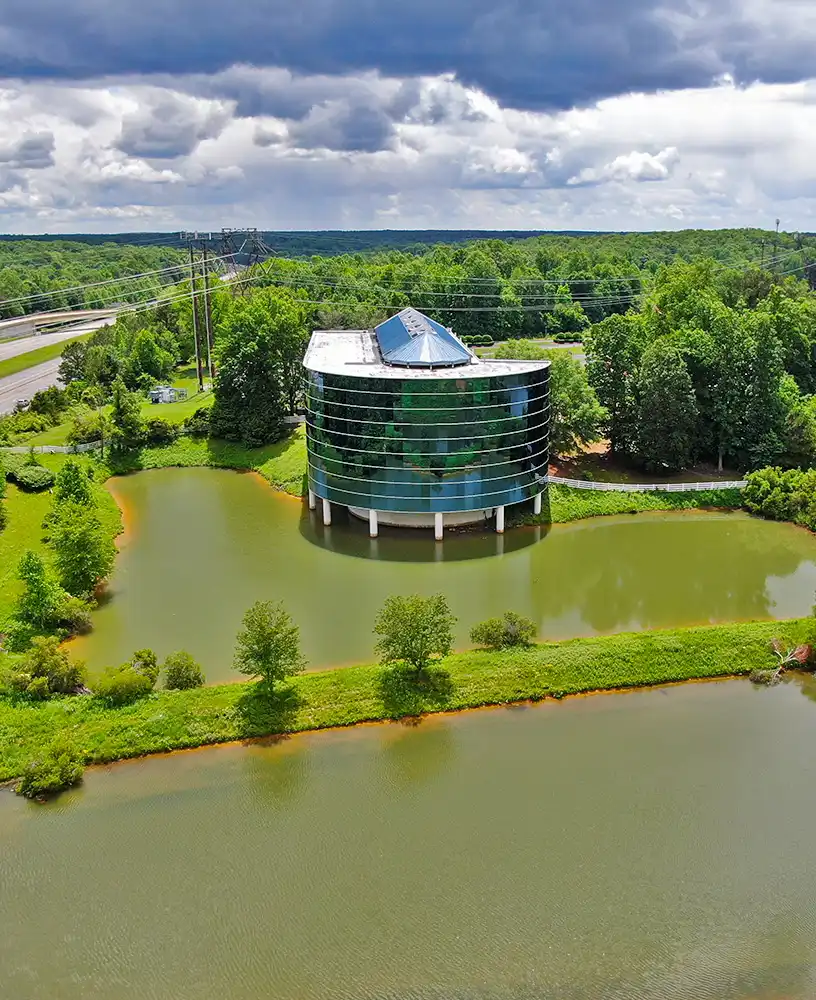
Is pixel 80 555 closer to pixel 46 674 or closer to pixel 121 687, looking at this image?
pixel 46 674

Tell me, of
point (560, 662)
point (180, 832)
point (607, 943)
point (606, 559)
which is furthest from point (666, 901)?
point (606, 559)

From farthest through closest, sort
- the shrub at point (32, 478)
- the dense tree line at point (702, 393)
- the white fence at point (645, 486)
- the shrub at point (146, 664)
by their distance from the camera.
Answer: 1. the dense tree line at point (702, 393)
2. the white fence at point (645, 486)
3. the shrub at point (32, 478)
4. the shrub at point (146, 664)

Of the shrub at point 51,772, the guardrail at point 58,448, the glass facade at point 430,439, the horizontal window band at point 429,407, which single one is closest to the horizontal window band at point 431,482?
the glass facade at point 430,439

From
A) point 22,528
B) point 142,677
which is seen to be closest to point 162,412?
point 22,528

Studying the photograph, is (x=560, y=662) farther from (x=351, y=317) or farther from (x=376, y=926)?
(x=351, y=317)

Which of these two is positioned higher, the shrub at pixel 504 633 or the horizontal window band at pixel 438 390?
the horizontal window band at pixel 438 390

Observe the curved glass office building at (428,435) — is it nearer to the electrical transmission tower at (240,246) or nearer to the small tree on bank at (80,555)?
the small tree on bank at (80,555)

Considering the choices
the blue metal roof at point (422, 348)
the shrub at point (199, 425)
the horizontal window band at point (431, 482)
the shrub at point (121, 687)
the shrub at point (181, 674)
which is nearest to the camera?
the shrub at point (121, 687)

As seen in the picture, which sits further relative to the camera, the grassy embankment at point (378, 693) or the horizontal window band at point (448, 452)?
the horizontal window band at point (448, 452)
